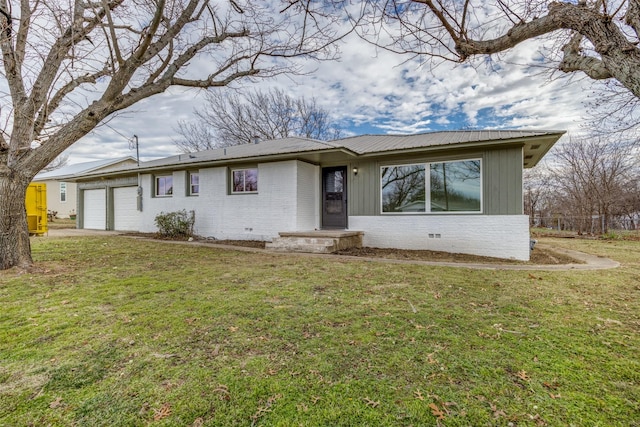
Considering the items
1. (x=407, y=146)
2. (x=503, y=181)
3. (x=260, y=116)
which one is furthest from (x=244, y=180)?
(x=260, y=116)

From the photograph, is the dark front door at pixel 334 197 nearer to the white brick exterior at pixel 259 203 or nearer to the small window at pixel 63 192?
the white brick exterior at pixel 259 203

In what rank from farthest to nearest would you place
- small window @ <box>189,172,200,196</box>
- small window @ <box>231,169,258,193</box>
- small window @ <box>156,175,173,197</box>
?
small window @ <box>156,175,173,197</box>, small window @ <box>189,172,200,196</box>, small window @ <box>231,169,258,193</box>

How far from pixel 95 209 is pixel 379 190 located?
49.6 ft

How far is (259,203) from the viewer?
1061cm

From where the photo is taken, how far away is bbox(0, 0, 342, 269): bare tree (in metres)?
5.10

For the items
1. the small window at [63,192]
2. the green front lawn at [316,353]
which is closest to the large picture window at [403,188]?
the green front lawn at [316,353]

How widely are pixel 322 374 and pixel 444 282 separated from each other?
3359 mm

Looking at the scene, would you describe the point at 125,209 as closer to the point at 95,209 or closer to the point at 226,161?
the point at 95,209

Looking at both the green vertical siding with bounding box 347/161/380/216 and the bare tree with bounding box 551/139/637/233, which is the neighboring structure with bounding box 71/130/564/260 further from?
the bare tree with bounding box 551/139/637/233

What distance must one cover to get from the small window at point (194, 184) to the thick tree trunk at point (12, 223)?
668 centimetres

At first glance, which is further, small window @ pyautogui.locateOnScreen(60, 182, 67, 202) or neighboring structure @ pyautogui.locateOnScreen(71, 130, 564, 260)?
→ small window @ pyautogui.locateOnScreen(60, 182, 67, 202)

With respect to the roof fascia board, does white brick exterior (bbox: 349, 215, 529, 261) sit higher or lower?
lower

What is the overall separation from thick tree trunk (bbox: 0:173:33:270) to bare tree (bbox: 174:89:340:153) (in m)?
17.9

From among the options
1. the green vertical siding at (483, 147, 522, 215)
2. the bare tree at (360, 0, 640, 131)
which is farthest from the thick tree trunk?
the green vertical siding at (483, 147, 522, 215)
